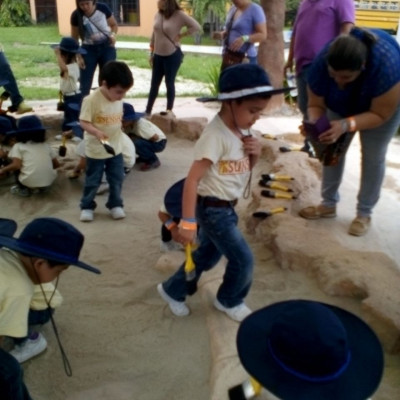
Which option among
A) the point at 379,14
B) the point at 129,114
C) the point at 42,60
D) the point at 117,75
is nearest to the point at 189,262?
the point at 117,75

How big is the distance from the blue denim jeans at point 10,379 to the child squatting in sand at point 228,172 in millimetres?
776

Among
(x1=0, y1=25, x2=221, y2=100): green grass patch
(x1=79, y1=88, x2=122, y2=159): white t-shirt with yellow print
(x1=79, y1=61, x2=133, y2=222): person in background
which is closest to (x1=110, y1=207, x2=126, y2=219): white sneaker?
(x1=79, y1=61, x2=133, y2=222): person in background

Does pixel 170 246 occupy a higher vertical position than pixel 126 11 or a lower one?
lower

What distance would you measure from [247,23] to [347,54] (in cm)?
274

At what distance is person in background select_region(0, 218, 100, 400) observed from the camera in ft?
5.32

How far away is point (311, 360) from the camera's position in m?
1.26

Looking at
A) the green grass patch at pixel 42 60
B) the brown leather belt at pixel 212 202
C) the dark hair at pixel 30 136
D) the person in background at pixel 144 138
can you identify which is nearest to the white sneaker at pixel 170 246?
the brown leather belt at pixel 212 202

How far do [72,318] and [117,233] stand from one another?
1037 mm

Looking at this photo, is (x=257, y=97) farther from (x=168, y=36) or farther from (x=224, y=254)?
(x=168, y=36)

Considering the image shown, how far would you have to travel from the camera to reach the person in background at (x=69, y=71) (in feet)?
15.7

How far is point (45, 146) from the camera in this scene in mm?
3979

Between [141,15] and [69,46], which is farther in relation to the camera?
[141,15]

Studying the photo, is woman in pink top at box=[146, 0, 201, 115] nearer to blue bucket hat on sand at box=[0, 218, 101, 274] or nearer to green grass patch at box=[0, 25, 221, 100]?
green grass patch at box=[0, 25, 221, 100]

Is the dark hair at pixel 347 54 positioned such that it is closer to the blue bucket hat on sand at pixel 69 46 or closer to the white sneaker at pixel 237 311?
the white sneaker at pixel 237 311
